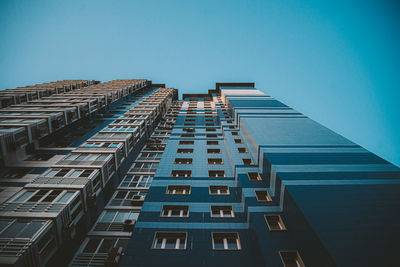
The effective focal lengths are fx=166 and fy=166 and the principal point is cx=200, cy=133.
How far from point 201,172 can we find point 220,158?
432cm

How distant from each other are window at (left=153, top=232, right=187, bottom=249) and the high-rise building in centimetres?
7

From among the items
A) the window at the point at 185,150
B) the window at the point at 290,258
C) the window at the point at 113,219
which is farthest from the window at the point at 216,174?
the window at the point at 290,258

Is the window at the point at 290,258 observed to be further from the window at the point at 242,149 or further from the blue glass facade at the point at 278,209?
the window at the point at 242,149

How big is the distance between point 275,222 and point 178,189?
9576mm

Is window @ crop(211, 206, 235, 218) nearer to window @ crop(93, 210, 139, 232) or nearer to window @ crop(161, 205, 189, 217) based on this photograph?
window @ crop(161, 205, 189, 217)

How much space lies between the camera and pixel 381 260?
850cm

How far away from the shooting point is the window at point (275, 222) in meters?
12.9

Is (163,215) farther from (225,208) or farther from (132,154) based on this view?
(132,154)

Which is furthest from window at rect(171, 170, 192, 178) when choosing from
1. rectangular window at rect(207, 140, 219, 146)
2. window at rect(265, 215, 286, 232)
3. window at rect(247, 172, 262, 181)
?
window at rect(265, 215, 286, 232)

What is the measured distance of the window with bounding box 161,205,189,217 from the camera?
48.7 feet

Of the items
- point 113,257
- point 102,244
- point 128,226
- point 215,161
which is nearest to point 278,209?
point 215,161

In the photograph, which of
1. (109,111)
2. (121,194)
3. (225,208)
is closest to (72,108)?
(109,111)

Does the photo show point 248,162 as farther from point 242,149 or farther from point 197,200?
point 197,200

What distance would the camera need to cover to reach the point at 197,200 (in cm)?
1605
